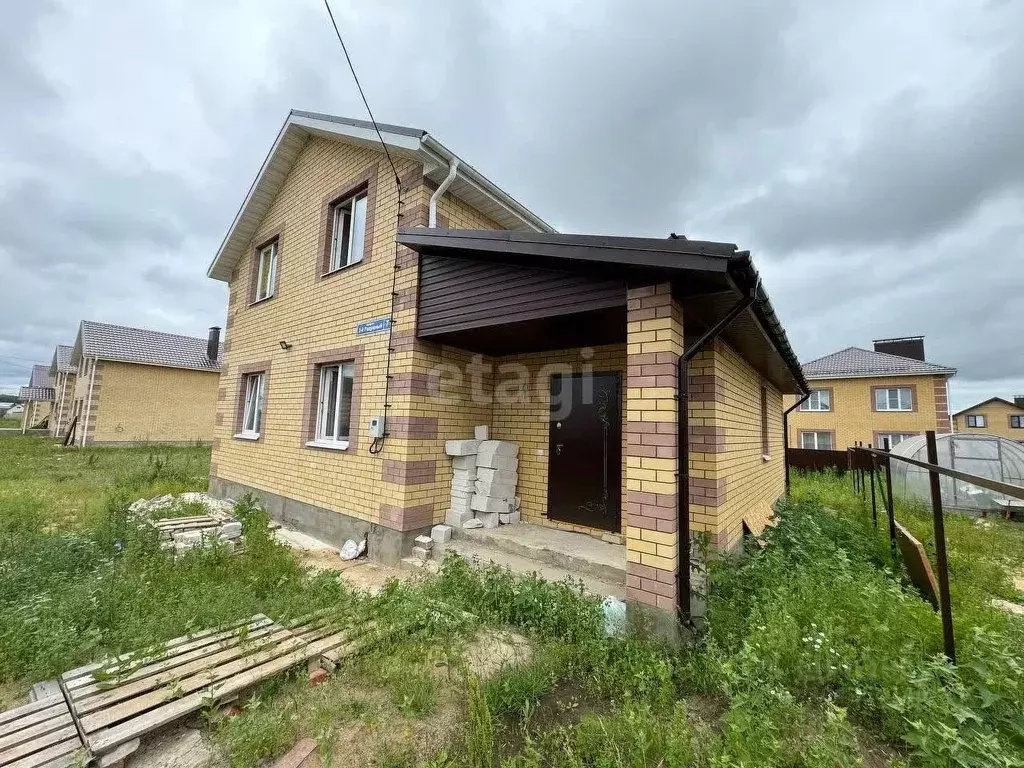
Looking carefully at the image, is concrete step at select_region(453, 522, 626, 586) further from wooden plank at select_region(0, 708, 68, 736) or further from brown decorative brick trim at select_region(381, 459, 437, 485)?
wooden plank at select_region(0, 708, 68, 736)

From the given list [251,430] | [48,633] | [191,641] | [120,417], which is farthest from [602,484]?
[120,417]

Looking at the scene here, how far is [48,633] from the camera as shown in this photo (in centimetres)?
311

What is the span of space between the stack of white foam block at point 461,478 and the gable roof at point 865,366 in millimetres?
24331

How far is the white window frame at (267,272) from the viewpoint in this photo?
28.2 ft

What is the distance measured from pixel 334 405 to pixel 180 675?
14.6 ft

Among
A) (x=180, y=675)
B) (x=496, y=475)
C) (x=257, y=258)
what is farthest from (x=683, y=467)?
(x=257, y=258)

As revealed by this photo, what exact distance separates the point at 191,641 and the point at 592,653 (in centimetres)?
303

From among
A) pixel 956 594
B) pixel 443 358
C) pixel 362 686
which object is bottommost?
pixel 362 686

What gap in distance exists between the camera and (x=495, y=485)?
560 cm

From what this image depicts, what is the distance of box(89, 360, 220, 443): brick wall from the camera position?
18.9 m

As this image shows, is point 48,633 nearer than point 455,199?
Yes

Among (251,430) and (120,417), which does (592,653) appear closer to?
(251,430)

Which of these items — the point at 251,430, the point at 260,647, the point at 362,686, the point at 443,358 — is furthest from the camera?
the point at 251,430

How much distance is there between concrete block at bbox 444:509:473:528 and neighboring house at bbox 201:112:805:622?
7.4 inches
